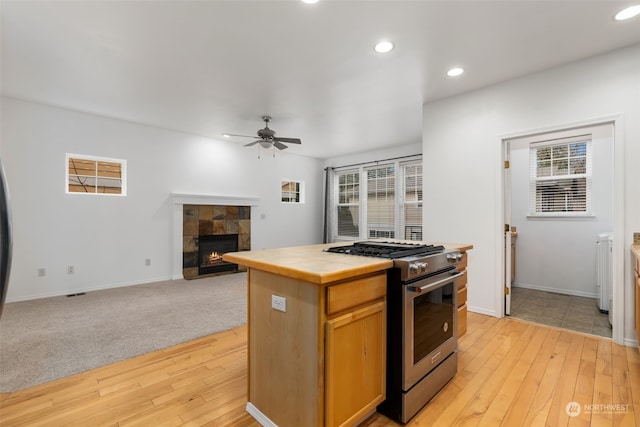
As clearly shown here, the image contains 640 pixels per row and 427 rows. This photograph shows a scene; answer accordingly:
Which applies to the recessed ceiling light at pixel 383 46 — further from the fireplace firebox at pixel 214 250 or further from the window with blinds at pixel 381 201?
the fireplace firebox at pixel 214 250

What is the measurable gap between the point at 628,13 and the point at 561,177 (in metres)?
2.67

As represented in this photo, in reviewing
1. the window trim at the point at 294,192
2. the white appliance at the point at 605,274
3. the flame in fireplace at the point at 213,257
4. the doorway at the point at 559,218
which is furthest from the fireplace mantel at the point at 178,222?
the white appliance at the point at 605,274

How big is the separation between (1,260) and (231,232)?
567 centimetres

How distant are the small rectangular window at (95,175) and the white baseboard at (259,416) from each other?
4.41 m

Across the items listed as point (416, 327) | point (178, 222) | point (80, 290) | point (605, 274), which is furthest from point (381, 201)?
point (80, 290)

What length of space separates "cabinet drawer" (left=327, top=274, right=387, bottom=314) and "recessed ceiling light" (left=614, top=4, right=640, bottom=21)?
105 inches

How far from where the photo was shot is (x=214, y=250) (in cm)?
591

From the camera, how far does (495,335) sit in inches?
114

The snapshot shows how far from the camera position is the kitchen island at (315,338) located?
139 centimetres

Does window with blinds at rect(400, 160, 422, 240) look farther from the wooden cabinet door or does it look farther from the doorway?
the wooden cabinet door

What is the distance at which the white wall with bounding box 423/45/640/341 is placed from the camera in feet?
8.59

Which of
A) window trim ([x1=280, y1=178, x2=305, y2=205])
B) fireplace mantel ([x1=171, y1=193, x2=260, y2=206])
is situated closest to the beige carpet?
fireplace mantel ([x1=171, y1=193, x2=260, y2=206])

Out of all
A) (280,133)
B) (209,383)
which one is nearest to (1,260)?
(209,383)

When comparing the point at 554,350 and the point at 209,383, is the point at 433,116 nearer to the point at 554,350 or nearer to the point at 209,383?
the point at 554,350
